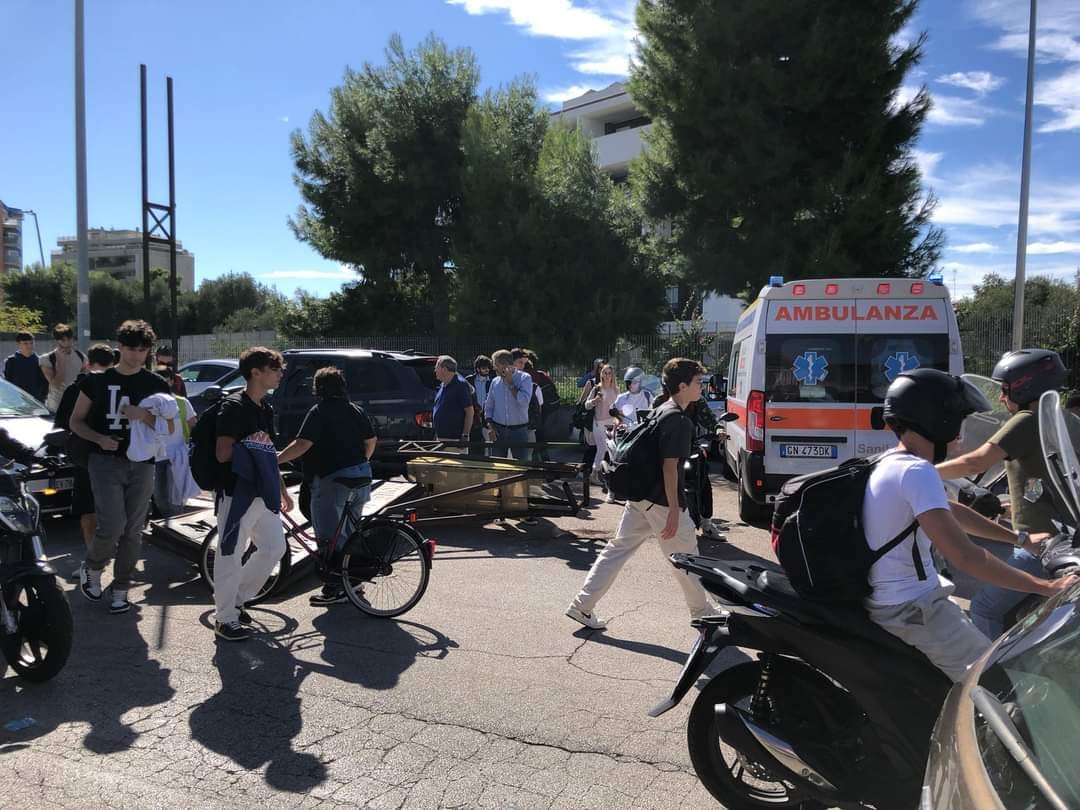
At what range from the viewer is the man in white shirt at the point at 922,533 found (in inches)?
110

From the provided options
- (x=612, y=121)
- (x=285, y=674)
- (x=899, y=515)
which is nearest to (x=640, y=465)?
(x=285, y=674)

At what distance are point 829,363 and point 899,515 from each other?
5970mm

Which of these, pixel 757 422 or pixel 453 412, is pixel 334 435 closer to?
pixel 453 412

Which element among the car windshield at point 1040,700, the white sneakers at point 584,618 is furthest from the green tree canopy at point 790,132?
the car windshield at point 1040,700

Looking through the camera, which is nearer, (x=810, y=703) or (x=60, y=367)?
(x=810, y=703)

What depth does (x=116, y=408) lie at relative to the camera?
579 cm

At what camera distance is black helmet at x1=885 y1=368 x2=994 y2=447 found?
2900 mm

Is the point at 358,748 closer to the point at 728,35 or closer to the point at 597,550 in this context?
the point at 597,550

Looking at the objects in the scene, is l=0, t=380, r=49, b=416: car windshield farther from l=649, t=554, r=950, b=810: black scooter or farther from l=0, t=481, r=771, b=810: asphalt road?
l=649, t=554, r=950, b=810: black scooter

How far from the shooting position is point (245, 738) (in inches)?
156

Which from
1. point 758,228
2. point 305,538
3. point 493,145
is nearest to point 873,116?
point 758,228

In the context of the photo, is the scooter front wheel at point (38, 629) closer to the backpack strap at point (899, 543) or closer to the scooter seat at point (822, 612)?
the scooter seat at point (822, 612)

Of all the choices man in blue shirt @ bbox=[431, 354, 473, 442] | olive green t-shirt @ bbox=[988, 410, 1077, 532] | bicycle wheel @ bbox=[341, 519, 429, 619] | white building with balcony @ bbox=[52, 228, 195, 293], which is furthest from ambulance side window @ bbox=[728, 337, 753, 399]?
white building with balcony @ bbox=[52, 228, 195, 293]

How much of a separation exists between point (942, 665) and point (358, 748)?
2448 millimetres
